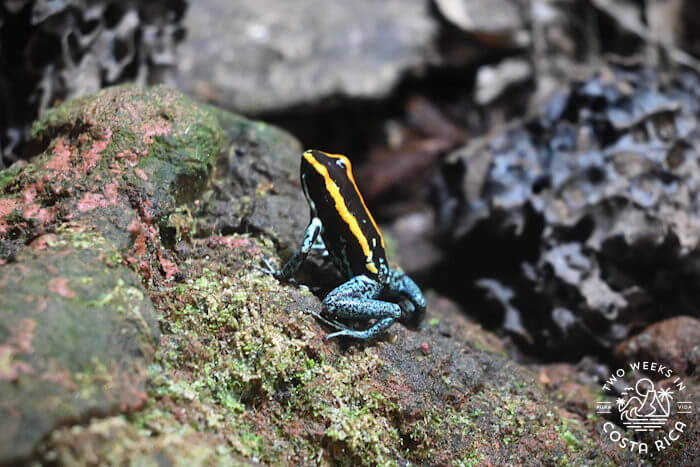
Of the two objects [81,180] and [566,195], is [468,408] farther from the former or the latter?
[81,180]

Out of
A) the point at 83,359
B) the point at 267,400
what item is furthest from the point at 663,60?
the point at 83,359

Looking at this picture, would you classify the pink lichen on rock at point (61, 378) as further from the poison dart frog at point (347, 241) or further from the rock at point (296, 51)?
the rock at point (296, 51)

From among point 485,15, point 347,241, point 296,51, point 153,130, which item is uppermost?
point 485,15

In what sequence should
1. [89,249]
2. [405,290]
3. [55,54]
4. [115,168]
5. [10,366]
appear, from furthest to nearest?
[55,54] → [405,290] → [115,168] → [89,249] → [10,366]

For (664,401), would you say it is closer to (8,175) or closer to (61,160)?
(61,160)

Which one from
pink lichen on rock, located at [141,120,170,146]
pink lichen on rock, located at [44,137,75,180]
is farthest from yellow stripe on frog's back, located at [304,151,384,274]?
pink lichen on rock, located at [44,137,75,180]

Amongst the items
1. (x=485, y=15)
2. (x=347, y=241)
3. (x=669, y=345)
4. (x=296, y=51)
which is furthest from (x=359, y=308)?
(x=485, y=15)
